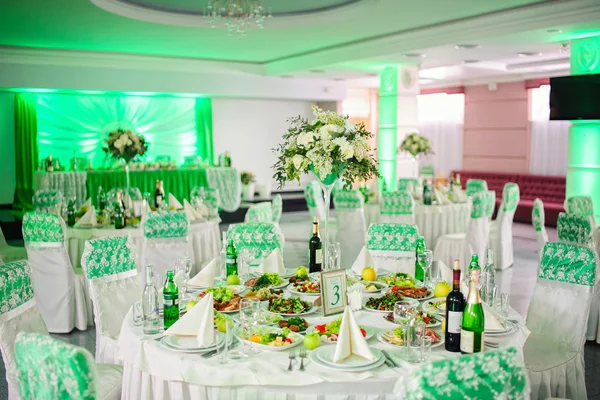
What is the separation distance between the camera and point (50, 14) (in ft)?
23.7

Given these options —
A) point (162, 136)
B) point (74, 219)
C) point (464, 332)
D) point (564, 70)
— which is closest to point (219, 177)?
point (162, 136)

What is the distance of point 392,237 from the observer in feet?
13.6

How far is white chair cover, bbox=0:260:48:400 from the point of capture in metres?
2.62

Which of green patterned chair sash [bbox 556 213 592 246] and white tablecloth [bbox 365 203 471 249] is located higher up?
green patterned chair sash [bbox 556 213 592 246]

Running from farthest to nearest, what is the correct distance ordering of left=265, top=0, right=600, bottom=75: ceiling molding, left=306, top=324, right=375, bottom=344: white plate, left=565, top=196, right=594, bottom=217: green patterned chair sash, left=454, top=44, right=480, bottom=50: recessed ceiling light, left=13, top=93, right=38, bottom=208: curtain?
left=13, top=93, right=38, bottom=208: curtain, left=454, top=44, right=480, bottom=50: recessed ceiling light, left=265, top=0, right=600, bottom=75: ceiling molding, left=565, top=196, right=594, bottom=217: green patterned chair sash, left=306, top=324, right=375, bottom=344: white plate

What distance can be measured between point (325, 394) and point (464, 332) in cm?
61

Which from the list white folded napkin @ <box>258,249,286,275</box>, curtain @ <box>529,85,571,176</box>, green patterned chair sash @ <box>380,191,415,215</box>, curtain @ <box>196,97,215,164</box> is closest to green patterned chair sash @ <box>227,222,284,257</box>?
white folded napkin @ <box>258,249,286,275</box>

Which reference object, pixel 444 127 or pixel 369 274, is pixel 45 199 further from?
pixel 444 127

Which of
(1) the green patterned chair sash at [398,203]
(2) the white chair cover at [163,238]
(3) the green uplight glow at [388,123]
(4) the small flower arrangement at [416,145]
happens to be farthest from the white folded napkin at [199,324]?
(3) the green uplight glow at [388,123]

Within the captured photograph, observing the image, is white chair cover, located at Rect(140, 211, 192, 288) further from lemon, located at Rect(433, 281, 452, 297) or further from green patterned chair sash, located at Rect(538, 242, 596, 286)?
green patterned chair sash, located at Rect(538, 242, 596, 286)

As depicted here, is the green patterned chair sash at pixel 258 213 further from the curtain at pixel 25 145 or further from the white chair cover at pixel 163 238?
the curtain at pixel 25 145

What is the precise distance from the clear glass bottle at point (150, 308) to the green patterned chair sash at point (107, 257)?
0.91m

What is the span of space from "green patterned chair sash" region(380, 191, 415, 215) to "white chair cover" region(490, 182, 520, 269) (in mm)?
1501

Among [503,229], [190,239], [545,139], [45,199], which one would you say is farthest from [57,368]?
[545,139]
